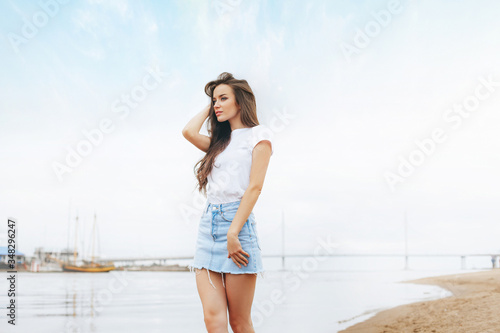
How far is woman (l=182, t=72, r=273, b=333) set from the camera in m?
1.99

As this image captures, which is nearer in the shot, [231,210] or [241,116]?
[231,210]

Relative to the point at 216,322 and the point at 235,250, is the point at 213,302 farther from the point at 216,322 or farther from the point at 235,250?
the point at 235,250

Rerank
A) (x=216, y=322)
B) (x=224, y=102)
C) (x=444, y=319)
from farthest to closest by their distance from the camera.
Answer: (x=444, y=319) < (x=224, y=102) < (x=216, y=322)

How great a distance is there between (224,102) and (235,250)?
66 cm

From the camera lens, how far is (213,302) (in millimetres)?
1986

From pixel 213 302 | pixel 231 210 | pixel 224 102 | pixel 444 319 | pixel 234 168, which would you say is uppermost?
pixel 224 102

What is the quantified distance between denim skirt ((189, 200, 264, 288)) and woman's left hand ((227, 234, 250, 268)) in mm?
31

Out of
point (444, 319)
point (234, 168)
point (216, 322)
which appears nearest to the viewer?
point (216, 322)

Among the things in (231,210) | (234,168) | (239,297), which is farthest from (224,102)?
(239,297)

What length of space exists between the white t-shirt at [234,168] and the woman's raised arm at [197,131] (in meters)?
0.18

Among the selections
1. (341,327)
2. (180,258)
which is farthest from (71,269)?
(341,327)

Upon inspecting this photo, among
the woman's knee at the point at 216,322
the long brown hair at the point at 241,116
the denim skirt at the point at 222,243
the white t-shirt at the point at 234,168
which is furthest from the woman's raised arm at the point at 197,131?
the woman's knee at the point at 216,322

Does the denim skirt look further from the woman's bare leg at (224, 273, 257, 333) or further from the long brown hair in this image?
the long brown hair

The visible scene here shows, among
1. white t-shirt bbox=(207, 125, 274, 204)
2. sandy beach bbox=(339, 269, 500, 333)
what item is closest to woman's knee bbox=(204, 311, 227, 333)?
white t-shirt bbox=(207, 125, 274, 204)
